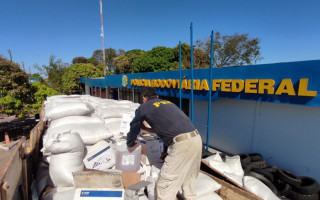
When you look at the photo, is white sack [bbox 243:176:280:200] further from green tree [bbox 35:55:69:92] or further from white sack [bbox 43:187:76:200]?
green tree [bbox 35:55:69:92]

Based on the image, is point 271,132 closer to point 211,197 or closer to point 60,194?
point 211,197

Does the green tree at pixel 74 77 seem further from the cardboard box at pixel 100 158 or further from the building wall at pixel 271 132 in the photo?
the cardboard box at pixel 100 158

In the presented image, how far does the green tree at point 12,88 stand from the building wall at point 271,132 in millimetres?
10860

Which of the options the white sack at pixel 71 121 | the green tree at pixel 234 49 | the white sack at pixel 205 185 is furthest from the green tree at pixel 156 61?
the white sack at pixel 205 185

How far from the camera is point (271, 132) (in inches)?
156

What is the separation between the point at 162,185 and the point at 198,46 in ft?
68.3

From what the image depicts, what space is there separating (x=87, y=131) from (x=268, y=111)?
13.5 feet

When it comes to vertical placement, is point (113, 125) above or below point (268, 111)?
below

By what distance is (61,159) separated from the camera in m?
2.38

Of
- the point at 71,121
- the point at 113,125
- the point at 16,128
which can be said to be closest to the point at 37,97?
the point at 16,128

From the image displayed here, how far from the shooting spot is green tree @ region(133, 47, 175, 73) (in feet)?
65.1

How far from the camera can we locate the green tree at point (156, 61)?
19.8 meters

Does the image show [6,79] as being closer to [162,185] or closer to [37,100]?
[37,100]

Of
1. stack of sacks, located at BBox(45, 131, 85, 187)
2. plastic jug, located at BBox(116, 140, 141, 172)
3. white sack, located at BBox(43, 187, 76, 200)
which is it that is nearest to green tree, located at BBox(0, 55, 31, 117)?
stack of sacks, located at BBox(45, 131, 85, 187)
